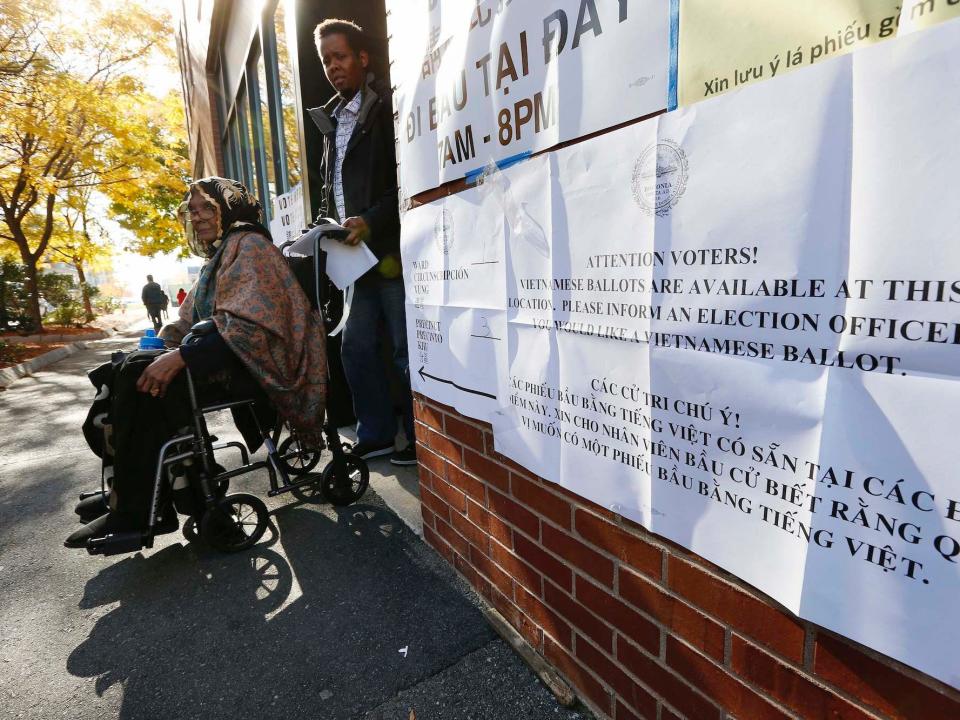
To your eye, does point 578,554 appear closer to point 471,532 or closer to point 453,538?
point 471,532

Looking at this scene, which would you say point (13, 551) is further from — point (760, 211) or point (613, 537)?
point (760, 211)

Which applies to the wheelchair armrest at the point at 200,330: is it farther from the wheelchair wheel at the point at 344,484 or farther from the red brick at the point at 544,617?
the red brick at the point at 544,617

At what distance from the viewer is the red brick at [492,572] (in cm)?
Answer: 190

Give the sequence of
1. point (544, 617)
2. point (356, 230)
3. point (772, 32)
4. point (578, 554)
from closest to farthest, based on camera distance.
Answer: point (772, 32)
point (578, 554)
point (544, 617)
point (356, 230)

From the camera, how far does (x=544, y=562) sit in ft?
5.48

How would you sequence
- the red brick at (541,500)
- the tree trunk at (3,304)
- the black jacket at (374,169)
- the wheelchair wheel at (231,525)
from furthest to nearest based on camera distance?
the tree trunk at (3,304) < the black jacket at (374,169) < the wheelchair wheel at (231,525) < the red brick at (541,500)

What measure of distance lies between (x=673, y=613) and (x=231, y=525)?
2138 mm

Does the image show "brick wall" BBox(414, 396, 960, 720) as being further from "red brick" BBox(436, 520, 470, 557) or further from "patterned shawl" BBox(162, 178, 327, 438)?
"patterned shawl" BBox(162, 178, 327, 438)

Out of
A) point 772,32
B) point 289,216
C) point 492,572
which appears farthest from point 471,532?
point 289,216

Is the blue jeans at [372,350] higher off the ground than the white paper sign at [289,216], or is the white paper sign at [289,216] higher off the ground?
the white paper sign at [289,216]

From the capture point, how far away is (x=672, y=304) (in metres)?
1.06

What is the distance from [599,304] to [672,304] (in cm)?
20

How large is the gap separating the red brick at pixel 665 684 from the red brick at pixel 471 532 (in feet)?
2.18

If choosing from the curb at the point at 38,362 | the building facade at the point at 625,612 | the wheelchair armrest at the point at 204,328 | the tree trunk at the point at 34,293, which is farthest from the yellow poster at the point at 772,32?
the tree trunk at the point at 34,293
